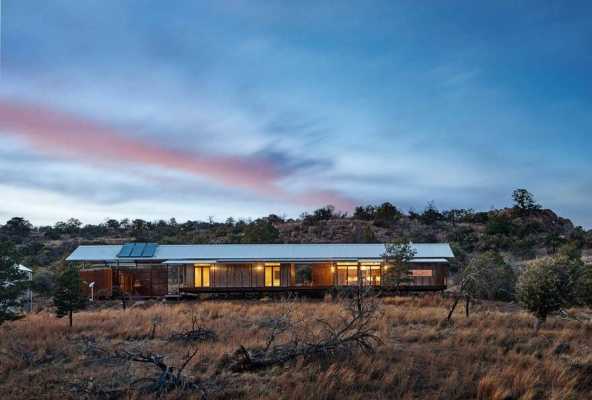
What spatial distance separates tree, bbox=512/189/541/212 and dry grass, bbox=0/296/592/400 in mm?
61698

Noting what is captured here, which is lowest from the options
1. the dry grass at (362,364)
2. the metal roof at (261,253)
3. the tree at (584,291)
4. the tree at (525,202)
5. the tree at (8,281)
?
the dry grass at (362,364)

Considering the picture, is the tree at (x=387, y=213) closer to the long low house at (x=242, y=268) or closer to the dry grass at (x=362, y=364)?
the long low house at (x=242, y=268)

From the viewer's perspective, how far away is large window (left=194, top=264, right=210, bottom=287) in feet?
121

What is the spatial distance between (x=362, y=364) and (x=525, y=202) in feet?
238

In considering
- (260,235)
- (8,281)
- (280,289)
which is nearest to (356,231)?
(260,235)

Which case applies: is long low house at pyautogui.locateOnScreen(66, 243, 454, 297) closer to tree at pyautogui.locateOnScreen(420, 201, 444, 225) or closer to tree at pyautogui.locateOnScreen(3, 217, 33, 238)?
tree at pyautogui.locateOnScreen(420, 201, 444, 225)

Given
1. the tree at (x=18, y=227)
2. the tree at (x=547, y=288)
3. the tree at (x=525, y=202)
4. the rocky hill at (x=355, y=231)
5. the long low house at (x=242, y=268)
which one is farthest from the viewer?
the tree at (x=525, y=202)

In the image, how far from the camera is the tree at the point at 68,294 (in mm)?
21188

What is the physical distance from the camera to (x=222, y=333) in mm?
17625

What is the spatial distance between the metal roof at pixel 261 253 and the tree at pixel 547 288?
57.9 ft

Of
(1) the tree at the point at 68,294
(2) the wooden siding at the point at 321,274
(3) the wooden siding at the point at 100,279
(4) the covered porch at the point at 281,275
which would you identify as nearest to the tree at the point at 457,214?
(4) the covered porch at the point at 281,275

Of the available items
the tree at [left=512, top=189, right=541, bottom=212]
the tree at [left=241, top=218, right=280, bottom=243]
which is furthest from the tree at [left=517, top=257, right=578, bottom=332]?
the tree at [left=512, top=189, right=541, bottom=212]

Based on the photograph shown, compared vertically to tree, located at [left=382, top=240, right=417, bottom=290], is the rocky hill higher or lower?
higher

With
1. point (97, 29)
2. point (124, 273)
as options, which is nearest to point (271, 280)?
point (124, 273)
